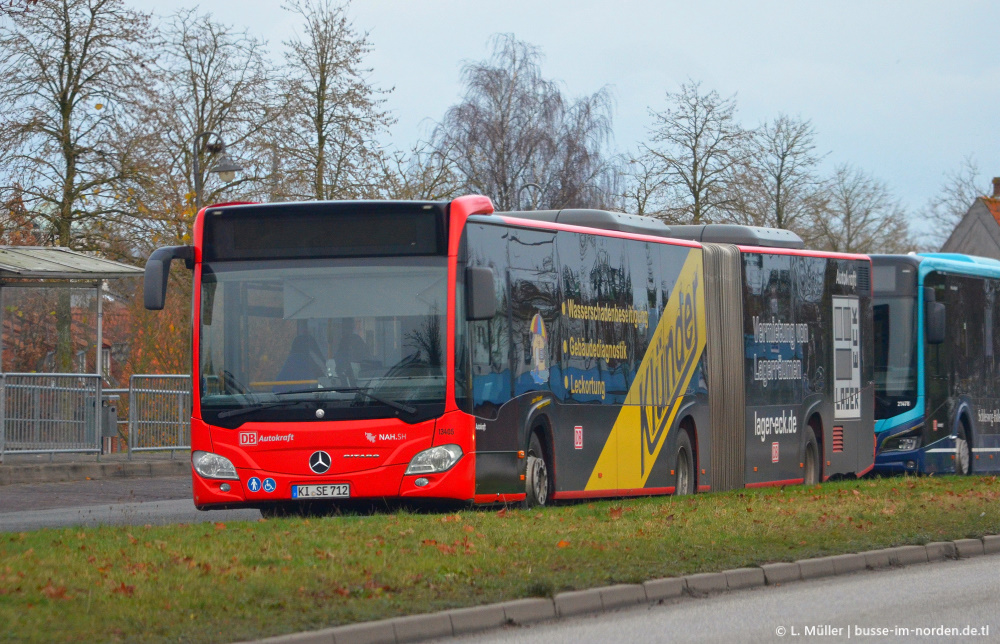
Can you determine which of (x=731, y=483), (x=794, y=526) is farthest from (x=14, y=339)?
(x=794, y=526)

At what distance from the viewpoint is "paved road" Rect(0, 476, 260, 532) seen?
16234mm

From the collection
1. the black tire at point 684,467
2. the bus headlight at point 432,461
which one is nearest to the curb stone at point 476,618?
the bus headlight at point 432,461

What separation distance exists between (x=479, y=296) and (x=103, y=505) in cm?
758

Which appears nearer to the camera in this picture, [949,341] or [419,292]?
[419,292]

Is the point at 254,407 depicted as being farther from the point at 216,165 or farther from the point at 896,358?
the point at 216,165

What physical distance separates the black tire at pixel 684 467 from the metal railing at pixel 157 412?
1265 cm

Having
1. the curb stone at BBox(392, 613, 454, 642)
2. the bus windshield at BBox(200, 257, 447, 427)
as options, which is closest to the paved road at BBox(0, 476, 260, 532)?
the bus windshield at BBox(200, 257, 447, 427)

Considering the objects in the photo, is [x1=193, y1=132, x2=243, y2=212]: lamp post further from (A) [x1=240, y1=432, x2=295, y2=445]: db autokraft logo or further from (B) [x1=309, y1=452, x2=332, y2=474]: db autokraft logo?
(B) [x1=309, y1=452, x2=332, y2=474]: db autokraft logo

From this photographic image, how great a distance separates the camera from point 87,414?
26.5m

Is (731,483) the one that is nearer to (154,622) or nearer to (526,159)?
(154,622)

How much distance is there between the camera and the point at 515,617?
9.22 metres

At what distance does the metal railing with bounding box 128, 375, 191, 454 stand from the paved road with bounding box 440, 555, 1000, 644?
1955 centimetres

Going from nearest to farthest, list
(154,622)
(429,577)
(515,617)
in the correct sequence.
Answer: (154,622) → (515,617) → (429,577)

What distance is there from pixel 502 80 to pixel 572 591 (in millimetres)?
45156
